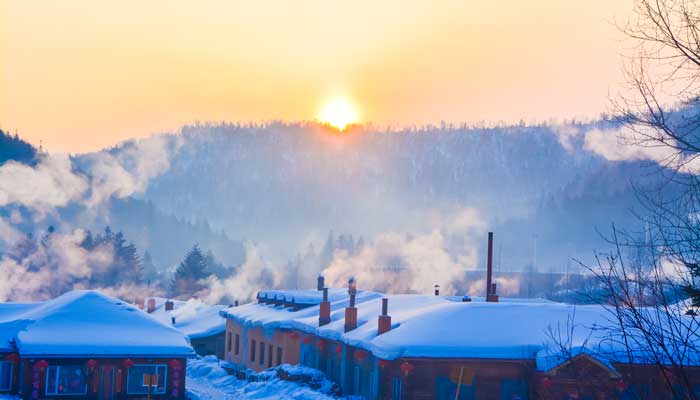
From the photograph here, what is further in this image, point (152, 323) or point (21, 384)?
point (152, 323)

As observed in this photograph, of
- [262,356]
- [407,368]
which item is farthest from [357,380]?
[262,356]

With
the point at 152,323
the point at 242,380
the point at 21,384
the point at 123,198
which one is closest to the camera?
the point at 21,384

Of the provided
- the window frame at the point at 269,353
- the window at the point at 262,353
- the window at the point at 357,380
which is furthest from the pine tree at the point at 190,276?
the window at the point at 357,380

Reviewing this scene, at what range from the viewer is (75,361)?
33938 millimetres

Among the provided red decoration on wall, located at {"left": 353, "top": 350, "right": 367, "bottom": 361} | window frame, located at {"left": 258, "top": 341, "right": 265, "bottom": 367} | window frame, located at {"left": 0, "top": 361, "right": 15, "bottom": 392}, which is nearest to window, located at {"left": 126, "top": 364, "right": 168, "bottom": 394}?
window frame, located at {"left": 0, "top": 361, "right": 15, "bottom": 392}

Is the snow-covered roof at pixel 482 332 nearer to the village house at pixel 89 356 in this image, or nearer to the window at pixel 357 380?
the window at pixel 357 380

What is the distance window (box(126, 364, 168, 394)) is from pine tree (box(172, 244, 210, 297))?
6565cm

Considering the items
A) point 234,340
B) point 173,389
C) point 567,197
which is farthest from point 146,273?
point 173,389

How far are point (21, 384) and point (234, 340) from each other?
2120 centimetres

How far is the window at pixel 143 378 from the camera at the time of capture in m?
34.8

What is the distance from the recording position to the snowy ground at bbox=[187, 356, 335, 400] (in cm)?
3660

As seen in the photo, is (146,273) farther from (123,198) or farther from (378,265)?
(123,198)

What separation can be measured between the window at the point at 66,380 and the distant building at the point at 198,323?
21.5m

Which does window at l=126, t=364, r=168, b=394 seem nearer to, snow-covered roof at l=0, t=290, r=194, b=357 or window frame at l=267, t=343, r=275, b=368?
snow-covered roof at l=0, t=290, r=194, b=357
